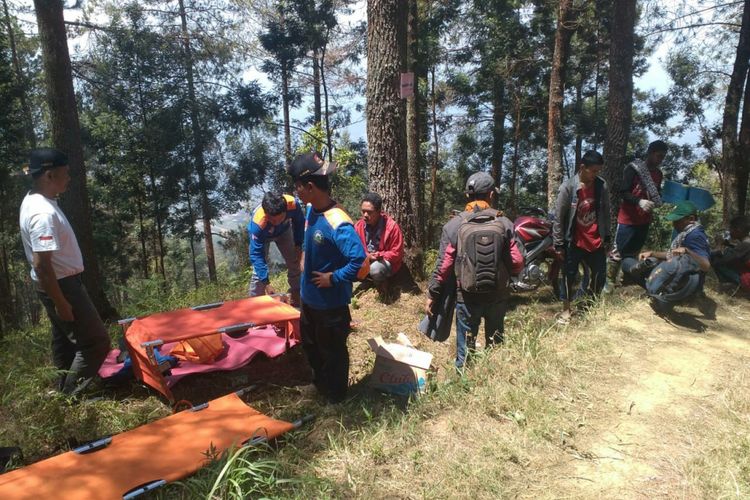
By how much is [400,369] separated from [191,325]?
1.77 meters

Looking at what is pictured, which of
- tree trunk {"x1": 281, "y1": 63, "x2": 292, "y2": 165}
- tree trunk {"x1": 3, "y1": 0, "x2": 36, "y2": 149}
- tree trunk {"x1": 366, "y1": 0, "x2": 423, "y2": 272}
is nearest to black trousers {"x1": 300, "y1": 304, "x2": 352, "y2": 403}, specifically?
tree trunk {"x1": 366, "y1": 0, "x2": 423, "y2": 272}

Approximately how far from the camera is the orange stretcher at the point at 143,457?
7.40ft

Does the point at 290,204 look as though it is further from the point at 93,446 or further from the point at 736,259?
the point at 736,259

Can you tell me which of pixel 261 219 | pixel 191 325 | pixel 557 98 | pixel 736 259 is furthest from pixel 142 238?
pixel 736 259

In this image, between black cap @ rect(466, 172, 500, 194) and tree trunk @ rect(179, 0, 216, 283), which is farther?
tree trunk @ rect(179, 0, 216, 283)

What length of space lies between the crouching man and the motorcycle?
1484 millimetres

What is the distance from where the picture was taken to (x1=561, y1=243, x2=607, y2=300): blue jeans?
4.38m

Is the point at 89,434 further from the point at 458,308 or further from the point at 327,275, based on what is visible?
the point at 458,308

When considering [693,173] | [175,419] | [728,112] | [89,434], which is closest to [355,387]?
[175,419]

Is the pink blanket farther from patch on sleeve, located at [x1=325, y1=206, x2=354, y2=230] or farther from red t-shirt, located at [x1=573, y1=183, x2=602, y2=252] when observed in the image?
red t-shirt, located at [x1=573, y1=183, x2=602, y2=252]

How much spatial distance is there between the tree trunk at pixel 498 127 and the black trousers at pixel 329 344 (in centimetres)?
1734

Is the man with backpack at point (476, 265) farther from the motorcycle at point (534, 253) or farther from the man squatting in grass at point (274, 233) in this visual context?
the motorcycle at point (534, 253)

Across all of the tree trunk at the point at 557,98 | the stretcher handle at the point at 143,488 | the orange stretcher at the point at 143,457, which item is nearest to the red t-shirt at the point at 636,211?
the tree trunk at the point at 557,98

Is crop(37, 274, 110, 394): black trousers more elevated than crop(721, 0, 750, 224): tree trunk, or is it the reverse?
crop(721, 0, 750, 224): tree trunk
